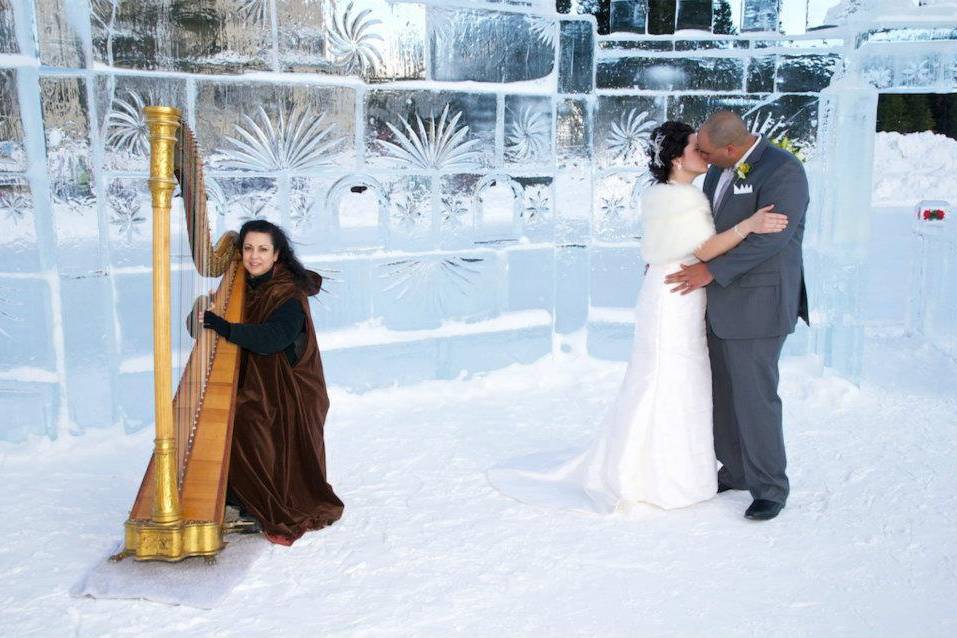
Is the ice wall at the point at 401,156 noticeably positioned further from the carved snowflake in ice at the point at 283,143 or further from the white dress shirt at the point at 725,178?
the white dress shirt at the point at 725,178

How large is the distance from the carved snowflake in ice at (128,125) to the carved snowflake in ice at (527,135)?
1.81 metres

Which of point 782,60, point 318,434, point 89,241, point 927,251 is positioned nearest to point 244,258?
point 318,434

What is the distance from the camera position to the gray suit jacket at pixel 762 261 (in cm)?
310

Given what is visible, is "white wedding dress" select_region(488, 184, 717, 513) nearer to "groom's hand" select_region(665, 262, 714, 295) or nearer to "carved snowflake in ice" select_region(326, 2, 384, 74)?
"groom's hand" select_region(665, 262, 714, 295)

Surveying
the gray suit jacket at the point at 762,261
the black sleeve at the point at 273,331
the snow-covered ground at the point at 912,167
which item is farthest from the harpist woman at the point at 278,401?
the snow-covered ground at the point at 912,167

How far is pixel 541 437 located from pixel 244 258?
1.64 metres

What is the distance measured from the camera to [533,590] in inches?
110

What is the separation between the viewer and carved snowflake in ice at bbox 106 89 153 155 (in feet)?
13.3

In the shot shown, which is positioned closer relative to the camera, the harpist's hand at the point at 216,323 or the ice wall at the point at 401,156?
the harpist's hand at the point at 216,323

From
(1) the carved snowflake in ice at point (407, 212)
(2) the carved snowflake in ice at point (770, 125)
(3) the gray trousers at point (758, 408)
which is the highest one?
(2) the carved snowflake in ice at point (770, 125)

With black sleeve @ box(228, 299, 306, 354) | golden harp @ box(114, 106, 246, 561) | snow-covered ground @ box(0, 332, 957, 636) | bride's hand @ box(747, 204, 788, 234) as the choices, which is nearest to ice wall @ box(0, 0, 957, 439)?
snow-covered ground @ box(0, 332, 957, 636)

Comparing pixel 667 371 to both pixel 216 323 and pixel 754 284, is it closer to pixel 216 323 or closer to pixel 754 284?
pixel 754 284

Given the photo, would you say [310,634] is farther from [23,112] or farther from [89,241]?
[23,112]

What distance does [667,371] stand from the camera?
10.8 feet
